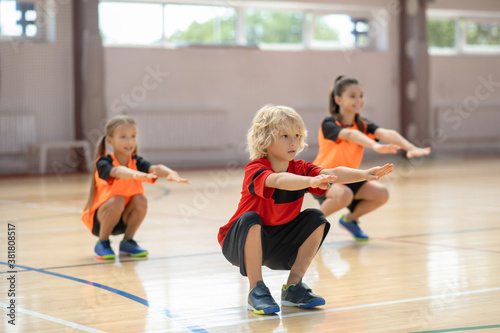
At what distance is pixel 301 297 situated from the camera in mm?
2441

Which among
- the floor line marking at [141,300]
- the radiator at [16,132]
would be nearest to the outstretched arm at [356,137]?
the floor line marking at [141,300]

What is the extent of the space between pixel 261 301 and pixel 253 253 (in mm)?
171

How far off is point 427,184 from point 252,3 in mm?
4559

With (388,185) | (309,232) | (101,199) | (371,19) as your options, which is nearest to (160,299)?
(309,232)

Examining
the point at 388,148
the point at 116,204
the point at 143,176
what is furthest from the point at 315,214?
the point at 116,204

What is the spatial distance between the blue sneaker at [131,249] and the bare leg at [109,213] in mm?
111

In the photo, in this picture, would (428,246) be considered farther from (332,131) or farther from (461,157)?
(461,157)

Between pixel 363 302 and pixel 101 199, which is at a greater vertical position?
pixel 101 199

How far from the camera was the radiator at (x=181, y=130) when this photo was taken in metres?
9.91

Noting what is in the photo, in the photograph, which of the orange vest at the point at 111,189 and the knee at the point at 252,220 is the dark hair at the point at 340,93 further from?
the knee at the point at 252,220

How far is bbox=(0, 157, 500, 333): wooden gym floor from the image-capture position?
7.41 feet

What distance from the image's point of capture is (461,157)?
37.9ft

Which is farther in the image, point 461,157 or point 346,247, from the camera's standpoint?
point 461,157

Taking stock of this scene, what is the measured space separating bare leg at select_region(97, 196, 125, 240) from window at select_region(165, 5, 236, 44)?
6912mm
